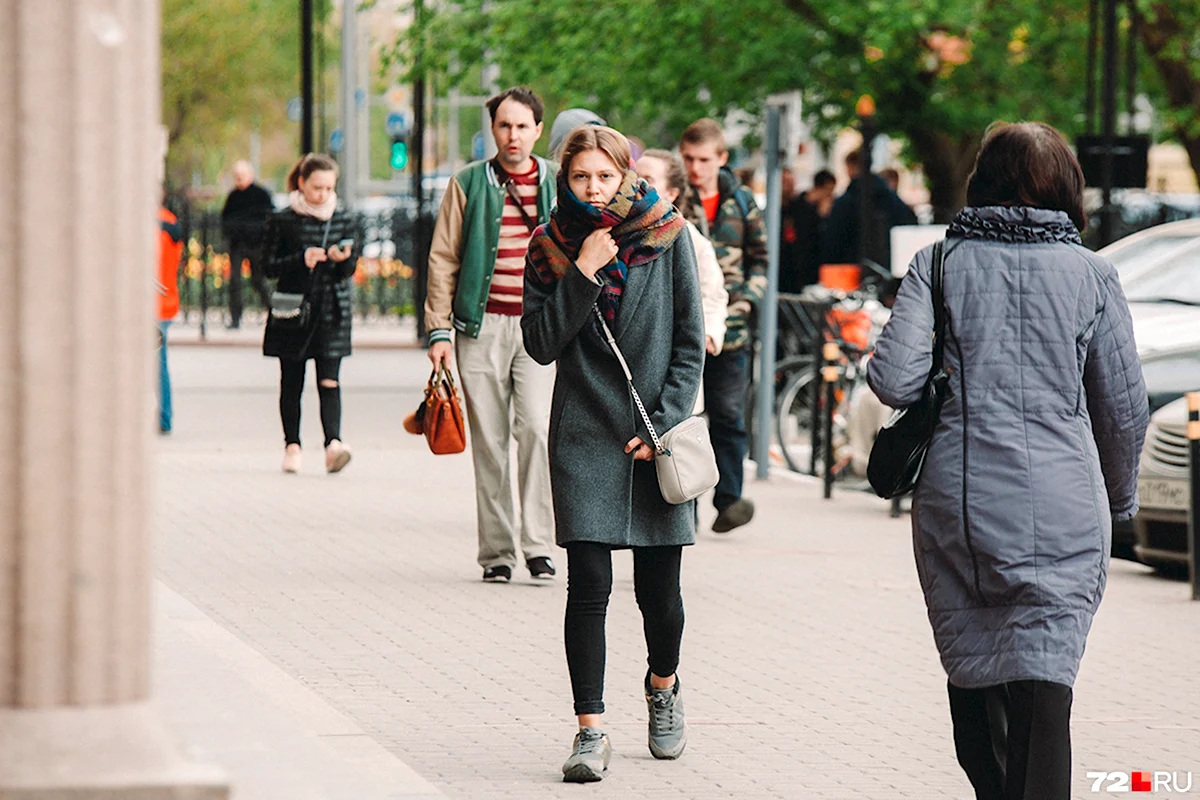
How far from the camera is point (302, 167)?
1274cm

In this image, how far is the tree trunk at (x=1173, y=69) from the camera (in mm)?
24375

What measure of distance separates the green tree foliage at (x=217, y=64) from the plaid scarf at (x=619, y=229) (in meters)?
41.1

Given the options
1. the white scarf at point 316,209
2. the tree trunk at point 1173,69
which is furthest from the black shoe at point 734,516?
the tree trunk at point 1173,69

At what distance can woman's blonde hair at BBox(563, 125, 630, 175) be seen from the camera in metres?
5.86

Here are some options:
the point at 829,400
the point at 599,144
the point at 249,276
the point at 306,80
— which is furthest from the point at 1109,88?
the point at 599,144

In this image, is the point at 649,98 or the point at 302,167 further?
the point at 649,98

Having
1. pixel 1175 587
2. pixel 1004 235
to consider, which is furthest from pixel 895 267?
pixel 1004 235

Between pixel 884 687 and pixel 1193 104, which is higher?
pixel 1193 104

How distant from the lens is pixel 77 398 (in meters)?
3.22

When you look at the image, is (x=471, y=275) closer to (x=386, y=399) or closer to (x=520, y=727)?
(x=520, y=727)

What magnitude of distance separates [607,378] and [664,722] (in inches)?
37.0

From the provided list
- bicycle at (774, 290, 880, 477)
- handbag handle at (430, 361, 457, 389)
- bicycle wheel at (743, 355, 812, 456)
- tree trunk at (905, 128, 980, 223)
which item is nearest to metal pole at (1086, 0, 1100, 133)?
tree trunk at (905, 128, 980, 223)

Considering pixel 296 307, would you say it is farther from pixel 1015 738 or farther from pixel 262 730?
pixel 1015 738

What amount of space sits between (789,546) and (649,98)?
13520mm
